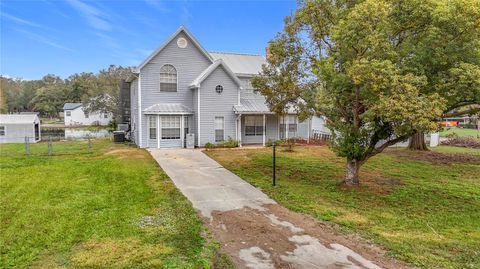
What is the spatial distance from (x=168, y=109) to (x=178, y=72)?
8.72 ft

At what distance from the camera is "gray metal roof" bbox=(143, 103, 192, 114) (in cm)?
2178

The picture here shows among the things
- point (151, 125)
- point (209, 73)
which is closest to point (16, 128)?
point (151, 125)

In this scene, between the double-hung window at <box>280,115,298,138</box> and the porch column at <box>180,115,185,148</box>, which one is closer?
the porch column at <box>180,115,185,148</box>

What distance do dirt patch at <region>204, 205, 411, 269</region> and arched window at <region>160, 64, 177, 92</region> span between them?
15.6 metres

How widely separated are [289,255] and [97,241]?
370 cm

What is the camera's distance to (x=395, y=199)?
408 inches

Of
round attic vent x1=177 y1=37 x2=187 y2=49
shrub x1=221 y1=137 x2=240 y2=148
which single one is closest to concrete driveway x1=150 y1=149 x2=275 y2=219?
shrub x1=221 y1=137 x2=240 y2=148

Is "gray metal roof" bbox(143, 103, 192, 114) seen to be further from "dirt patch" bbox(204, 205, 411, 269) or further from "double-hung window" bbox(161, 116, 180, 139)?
"dirt patch" bbox(204, 205, 411, 269)

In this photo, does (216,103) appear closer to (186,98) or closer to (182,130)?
(186,98)

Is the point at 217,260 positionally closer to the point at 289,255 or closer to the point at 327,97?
the point at 289,255

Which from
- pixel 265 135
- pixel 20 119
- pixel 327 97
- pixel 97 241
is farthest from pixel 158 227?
pixel 20 119

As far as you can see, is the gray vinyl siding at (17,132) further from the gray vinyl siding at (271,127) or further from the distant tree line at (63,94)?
the gray vinyl siding at (271,127)

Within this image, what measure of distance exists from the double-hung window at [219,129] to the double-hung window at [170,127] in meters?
2.61

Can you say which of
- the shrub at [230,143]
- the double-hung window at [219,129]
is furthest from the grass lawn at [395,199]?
the double-hung window at [219,129]
